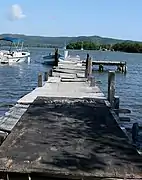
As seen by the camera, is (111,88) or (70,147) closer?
(70,147)

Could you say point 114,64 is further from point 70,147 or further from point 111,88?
point 70,147

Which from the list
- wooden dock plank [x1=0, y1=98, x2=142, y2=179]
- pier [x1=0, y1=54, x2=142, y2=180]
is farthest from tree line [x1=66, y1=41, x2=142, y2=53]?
wooden dock plank [x1=0, y1=98, x2=142, y2=179]

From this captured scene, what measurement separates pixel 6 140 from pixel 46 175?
6.68ft

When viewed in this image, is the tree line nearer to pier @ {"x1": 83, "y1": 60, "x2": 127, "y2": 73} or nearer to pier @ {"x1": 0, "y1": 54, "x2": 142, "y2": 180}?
pier @ {"x1": 83, "y1": 60, "x2": 127, "y2": 73}

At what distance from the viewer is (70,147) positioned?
7.73m

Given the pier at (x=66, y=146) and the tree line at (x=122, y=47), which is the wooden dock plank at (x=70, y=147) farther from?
the tree line at (x=122, y=47)

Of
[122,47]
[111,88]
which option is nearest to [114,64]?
[111,88]

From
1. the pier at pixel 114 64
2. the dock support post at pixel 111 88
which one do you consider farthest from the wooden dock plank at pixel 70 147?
the pier at pixel 114 64

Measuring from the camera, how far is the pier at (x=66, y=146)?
6.44 metres

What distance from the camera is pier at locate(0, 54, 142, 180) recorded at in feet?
21.1

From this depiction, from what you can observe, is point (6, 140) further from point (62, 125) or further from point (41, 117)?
point (41, 117)

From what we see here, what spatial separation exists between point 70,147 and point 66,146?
12 cm

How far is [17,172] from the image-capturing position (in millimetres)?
6426

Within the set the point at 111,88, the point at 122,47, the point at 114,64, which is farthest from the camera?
the point at 122,47
